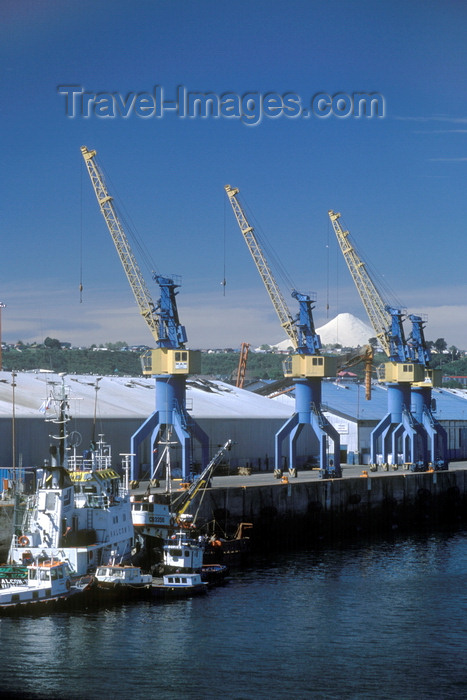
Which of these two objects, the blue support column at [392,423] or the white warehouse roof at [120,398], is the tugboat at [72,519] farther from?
the blue support column at [392,423]

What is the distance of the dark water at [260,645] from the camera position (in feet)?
155

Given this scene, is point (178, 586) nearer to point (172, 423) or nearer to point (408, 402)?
point (172, 423)

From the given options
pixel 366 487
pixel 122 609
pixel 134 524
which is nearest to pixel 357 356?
pixel 366 487

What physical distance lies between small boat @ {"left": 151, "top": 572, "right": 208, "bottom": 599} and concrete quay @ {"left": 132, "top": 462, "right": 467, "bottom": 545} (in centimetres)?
1743

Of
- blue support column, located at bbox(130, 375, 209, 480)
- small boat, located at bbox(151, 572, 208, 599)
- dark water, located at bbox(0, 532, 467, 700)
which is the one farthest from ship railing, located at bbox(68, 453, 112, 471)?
blue support column, located at bbox(130, 375, 209, 480)

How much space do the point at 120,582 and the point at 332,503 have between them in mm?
45871

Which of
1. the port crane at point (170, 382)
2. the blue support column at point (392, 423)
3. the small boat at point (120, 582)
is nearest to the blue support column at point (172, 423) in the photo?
the port crane at point (170, 382)

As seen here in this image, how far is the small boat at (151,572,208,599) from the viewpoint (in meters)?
64.6

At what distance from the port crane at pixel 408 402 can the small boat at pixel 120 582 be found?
71644mm

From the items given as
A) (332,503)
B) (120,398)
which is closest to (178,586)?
(332,503)

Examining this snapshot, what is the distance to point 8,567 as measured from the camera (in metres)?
59.7

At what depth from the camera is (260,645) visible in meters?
53.8

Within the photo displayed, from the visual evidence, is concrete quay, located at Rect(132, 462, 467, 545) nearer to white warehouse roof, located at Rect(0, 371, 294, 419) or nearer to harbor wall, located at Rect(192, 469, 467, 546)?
harbor wall, located at Rect(192, 469, 467, 546)

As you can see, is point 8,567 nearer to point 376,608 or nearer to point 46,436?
point 376,608
